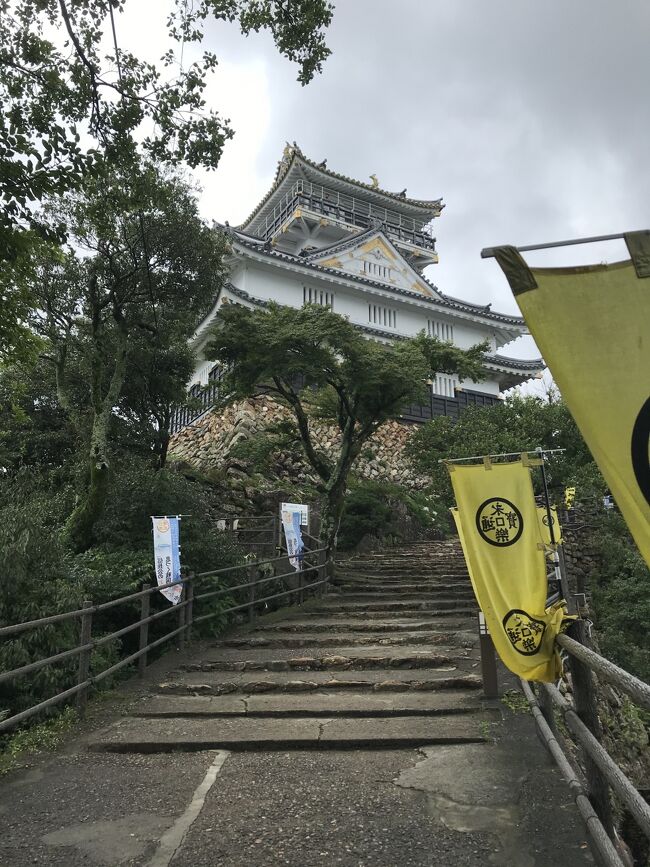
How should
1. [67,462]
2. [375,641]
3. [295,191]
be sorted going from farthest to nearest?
[295,191]
[67,462]
[375,641]

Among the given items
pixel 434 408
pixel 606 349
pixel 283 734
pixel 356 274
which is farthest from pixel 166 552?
pixel 356 274

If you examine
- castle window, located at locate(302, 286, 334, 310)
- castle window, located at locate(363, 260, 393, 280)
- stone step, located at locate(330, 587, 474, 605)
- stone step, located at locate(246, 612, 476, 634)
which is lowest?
stone step, located at locate(246, 612, 476, 634)

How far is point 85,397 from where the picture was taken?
534 inches

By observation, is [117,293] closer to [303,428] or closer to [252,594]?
[303,428]

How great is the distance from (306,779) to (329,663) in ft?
11.1

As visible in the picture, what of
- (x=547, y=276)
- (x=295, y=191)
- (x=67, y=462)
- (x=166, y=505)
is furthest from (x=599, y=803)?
(x=295, y=191)

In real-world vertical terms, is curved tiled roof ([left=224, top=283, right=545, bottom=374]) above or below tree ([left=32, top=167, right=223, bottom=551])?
above

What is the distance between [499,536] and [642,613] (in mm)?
11827

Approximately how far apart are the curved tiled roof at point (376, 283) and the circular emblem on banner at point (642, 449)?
1957cm

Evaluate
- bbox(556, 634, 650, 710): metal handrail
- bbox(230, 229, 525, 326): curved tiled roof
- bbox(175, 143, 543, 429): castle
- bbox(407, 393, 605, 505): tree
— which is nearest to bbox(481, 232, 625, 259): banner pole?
bbox(556, 634, 650, 710): metal handrail

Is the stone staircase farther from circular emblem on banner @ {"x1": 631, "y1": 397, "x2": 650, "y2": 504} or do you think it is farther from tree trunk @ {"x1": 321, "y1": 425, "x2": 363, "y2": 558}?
circular emblem on banner @ {"x1": 631, "y1": 397, "x2": 650, "y2": 504}

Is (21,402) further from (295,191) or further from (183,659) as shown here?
(295,191)

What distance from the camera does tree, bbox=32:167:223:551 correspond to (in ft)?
31.8

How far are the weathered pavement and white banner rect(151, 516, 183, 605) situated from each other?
109cm
